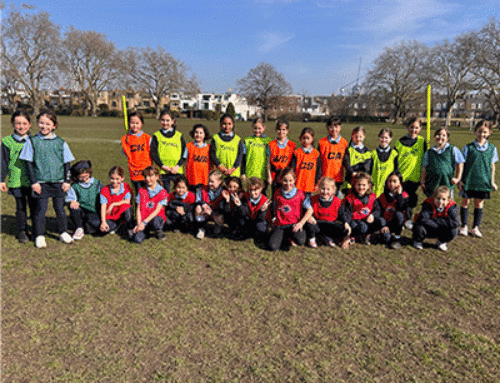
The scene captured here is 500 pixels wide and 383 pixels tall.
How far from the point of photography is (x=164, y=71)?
71.5 meters

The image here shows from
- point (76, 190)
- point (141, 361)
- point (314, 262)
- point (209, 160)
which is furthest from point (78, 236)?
point (314, 262)

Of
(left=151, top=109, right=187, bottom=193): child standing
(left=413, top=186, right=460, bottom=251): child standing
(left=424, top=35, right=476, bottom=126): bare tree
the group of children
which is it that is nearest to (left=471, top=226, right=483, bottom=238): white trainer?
the group of children

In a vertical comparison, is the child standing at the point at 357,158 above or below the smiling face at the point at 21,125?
below

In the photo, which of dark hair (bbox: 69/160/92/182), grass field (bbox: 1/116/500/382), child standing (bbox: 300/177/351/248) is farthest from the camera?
dark hair (bbox: 69/160/92/182)

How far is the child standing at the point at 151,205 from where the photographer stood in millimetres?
5262

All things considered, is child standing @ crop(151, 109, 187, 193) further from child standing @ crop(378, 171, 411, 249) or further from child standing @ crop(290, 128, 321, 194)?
child standing @ crop(378, 171, 411, 249)

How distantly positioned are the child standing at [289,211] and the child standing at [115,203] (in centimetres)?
237

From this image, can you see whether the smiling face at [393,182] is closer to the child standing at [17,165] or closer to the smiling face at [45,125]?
the smiling face at [45,125]

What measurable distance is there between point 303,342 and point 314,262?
1711mm

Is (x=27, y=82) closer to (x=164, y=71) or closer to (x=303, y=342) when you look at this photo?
(x=164, y=71)

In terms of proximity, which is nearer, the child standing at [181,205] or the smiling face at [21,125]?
the smiling face at [21,125]

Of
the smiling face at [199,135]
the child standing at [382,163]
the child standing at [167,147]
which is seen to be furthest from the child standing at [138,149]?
the child standing at [382,163]

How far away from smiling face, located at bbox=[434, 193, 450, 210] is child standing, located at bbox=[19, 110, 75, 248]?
5.42 m

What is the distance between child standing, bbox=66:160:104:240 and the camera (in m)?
5.32
